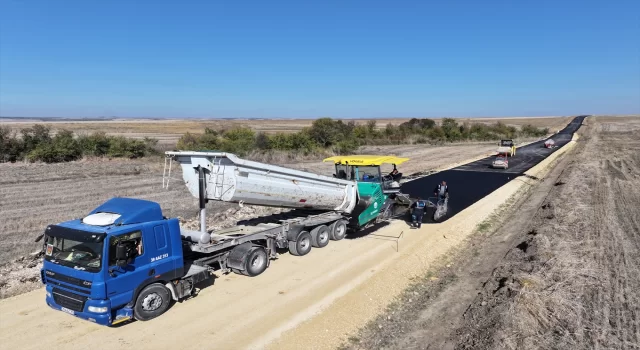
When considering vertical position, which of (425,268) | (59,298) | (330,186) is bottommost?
(425,268)

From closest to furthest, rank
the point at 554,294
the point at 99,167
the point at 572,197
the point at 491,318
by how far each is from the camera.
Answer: the point at 491,318 → the point at 554,294 → the point at 572,197 → the point at 99,167

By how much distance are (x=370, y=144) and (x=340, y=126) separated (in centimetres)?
571

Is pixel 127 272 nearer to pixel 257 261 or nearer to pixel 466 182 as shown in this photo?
pixel 257 261

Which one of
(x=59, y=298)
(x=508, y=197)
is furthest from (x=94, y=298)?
(x=508, y=197)

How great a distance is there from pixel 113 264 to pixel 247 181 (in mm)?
3632

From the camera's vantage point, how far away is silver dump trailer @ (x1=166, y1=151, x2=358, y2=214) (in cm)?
994

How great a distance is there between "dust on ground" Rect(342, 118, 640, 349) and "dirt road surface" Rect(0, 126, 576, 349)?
2.06 ft

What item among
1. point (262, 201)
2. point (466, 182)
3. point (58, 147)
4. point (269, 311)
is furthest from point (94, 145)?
point (269, 311)

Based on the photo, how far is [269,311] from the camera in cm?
883

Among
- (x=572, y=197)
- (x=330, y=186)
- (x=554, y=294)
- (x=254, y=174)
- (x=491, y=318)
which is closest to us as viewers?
(x=491, y=318)

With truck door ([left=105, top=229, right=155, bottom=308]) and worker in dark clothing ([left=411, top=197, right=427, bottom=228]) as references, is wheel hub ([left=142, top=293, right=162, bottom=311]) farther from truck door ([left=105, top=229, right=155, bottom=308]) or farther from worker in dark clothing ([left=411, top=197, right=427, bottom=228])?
worker in dark clothing ([left=411, top=197, right=427, bottom=228])

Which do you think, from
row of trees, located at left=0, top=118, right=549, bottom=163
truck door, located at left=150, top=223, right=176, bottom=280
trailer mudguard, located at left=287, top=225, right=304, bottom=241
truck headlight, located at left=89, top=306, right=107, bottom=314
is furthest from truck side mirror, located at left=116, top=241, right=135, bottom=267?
row of trees, located at left=0, top=118, right=549, bottom=163

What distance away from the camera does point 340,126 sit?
5666 cm

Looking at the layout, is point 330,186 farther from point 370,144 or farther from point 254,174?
point 370,144
